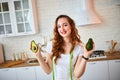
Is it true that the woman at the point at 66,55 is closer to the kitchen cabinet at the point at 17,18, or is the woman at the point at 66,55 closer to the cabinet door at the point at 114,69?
the cabinet door at the point at 114,69

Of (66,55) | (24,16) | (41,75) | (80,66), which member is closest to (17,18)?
(24,16)

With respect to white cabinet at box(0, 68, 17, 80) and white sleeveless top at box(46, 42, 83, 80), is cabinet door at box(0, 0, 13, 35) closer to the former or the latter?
white cabinet at box(0, 68, 17, 80)

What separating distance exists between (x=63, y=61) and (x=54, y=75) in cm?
15

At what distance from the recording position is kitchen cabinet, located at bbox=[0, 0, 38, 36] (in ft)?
10.7

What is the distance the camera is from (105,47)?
357 cm

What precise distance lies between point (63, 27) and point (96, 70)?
1693 mm

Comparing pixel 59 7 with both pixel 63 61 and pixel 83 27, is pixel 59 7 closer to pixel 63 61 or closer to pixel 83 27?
pixel 83 27

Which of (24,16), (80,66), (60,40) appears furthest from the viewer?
(24,16)

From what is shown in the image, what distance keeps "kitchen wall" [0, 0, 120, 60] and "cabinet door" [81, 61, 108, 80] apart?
23.8 inches

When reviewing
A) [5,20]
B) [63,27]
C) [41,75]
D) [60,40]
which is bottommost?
[41,75]

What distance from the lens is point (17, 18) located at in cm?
334

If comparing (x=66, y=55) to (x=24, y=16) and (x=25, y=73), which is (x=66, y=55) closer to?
(x=25, y=73)

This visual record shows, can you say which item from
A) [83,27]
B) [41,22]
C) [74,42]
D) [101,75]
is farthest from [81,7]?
[74,42]

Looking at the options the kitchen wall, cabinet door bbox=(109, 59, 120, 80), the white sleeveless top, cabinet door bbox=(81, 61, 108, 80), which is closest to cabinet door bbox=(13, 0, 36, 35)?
the kitchen wall
